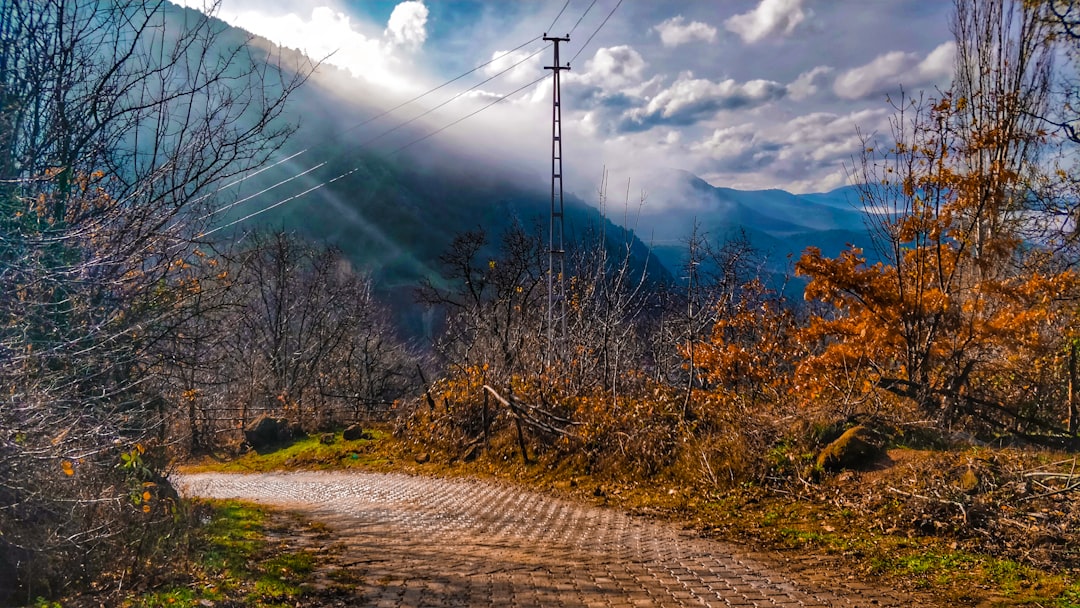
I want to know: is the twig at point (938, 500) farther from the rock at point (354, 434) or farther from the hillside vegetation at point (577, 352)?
the rock at point (354, 434)

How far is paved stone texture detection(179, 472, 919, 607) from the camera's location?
598 cm

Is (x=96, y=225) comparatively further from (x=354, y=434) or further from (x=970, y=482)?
(x=354, y=434)

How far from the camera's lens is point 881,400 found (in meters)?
10.5

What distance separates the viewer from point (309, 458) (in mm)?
19984

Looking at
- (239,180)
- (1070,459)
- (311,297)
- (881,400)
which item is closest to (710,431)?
(881,400)

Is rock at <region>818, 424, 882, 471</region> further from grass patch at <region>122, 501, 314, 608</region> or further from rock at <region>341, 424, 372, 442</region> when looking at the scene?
rock at <region>341, 424, 372, 442</region>

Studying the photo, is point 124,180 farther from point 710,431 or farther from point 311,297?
point 311,297

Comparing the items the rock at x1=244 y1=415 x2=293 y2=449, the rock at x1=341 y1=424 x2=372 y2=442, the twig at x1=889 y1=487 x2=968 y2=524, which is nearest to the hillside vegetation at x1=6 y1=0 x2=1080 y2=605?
the twig at x1=889 y1=487 x2=968 y2=524

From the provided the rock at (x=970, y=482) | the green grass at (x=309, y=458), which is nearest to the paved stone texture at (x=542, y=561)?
the rock at (x=970, y=482)

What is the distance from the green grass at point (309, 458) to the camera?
18.9 meters

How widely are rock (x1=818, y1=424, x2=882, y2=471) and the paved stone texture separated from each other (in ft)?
7.14

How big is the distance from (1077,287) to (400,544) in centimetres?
1036

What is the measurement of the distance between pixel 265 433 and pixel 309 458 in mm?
3889

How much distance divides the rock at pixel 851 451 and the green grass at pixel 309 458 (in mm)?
11499
